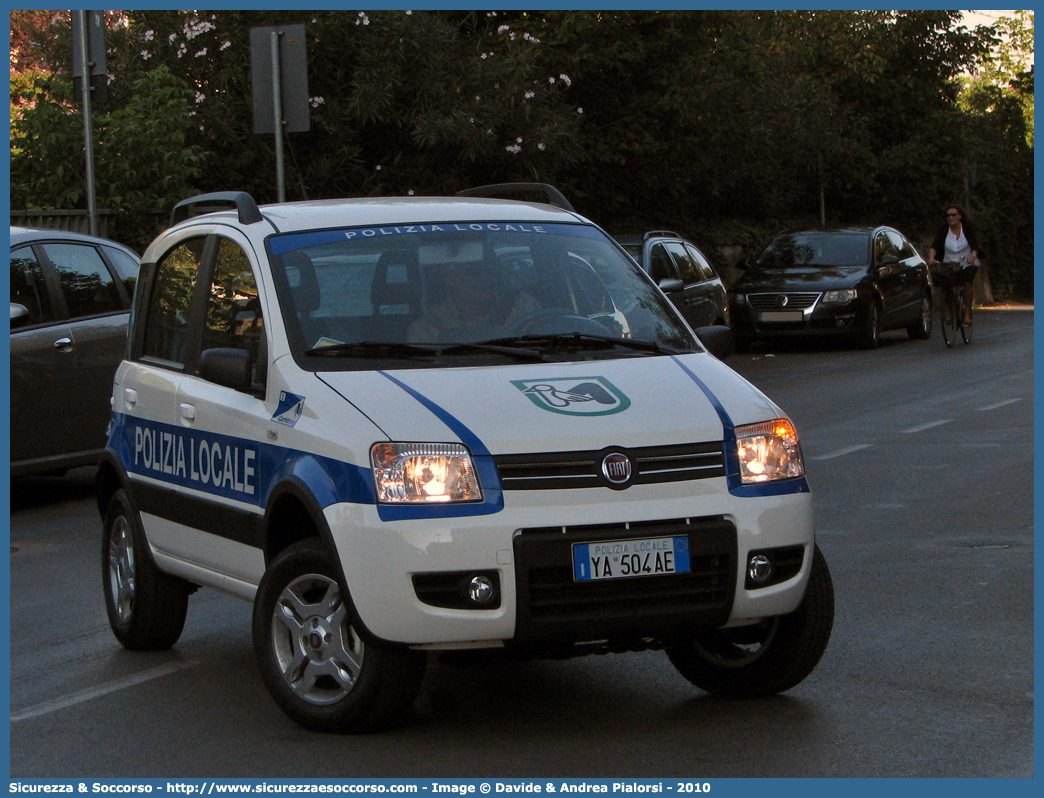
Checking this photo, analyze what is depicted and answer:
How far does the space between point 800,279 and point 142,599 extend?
17.9 m

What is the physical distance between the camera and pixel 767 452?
18.1ft

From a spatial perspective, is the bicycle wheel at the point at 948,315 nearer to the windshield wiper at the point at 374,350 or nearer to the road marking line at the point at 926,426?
the road marking line at the point at 926,426

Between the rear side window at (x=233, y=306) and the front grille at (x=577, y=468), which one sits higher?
the rear side window at (x=233, y=306)

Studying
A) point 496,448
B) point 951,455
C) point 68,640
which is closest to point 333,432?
point 496,448

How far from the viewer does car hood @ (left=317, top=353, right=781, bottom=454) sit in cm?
522

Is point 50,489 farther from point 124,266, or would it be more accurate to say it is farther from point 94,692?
point 94,692

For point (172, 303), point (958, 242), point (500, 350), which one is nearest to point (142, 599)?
point (172, 303)

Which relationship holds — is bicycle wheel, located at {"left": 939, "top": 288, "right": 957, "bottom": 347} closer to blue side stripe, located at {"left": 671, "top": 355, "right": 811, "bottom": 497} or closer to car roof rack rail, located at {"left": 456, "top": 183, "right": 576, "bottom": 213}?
car roof rack rail, located at {"left": 456, "top": 183, "right": 576, "bottom": 213}

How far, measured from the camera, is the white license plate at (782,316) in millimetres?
23234

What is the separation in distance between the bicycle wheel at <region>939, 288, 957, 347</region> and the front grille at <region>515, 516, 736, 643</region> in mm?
18890

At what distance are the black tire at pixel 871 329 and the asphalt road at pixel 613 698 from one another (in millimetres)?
14013

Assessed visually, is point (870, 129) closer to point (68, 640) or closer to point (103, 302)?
point (103, 302)

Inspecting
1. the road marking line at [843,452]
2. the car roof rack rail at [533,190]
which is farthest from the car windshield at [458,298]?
the road marking line at [843,452]

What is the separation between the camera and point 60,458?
36.4ft
